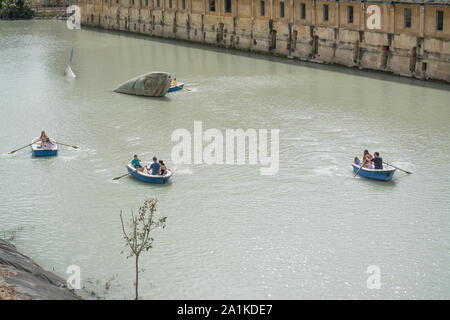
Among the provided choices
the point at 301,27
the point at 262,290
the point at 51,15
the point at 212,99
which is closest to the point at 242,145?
the point at 212,99

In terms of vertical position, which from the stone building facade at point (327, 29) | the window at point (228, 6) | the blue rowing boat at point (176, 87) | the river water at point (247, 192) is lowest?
the river water at point (247, 192)

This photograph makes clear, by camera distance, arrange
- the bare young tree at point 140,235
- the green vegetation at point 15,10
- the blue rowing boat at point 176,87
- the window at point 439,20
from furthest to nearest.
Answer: the green vegetation at point 15,10, the blue rowing boat at point 176,87, the window at point 439,20, the bare young tree at point 140,235

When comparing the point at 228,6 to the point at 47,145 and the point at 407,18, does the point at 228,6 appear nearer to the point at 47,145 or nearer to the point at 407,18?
the point at 407,18

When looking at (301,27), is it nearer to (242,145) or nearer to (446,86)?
(446,86)

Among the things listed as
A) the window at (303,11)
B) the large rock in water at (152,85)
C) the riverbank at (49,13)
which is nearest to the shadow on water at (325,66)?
the window at (303,11)

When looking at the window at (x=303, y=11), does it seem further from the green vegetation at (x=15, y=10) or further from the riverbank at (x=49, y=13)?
the green vegetation at (x=15, y=10)

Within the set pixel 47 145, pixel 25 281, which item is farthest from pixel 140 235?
pixel 47 145
